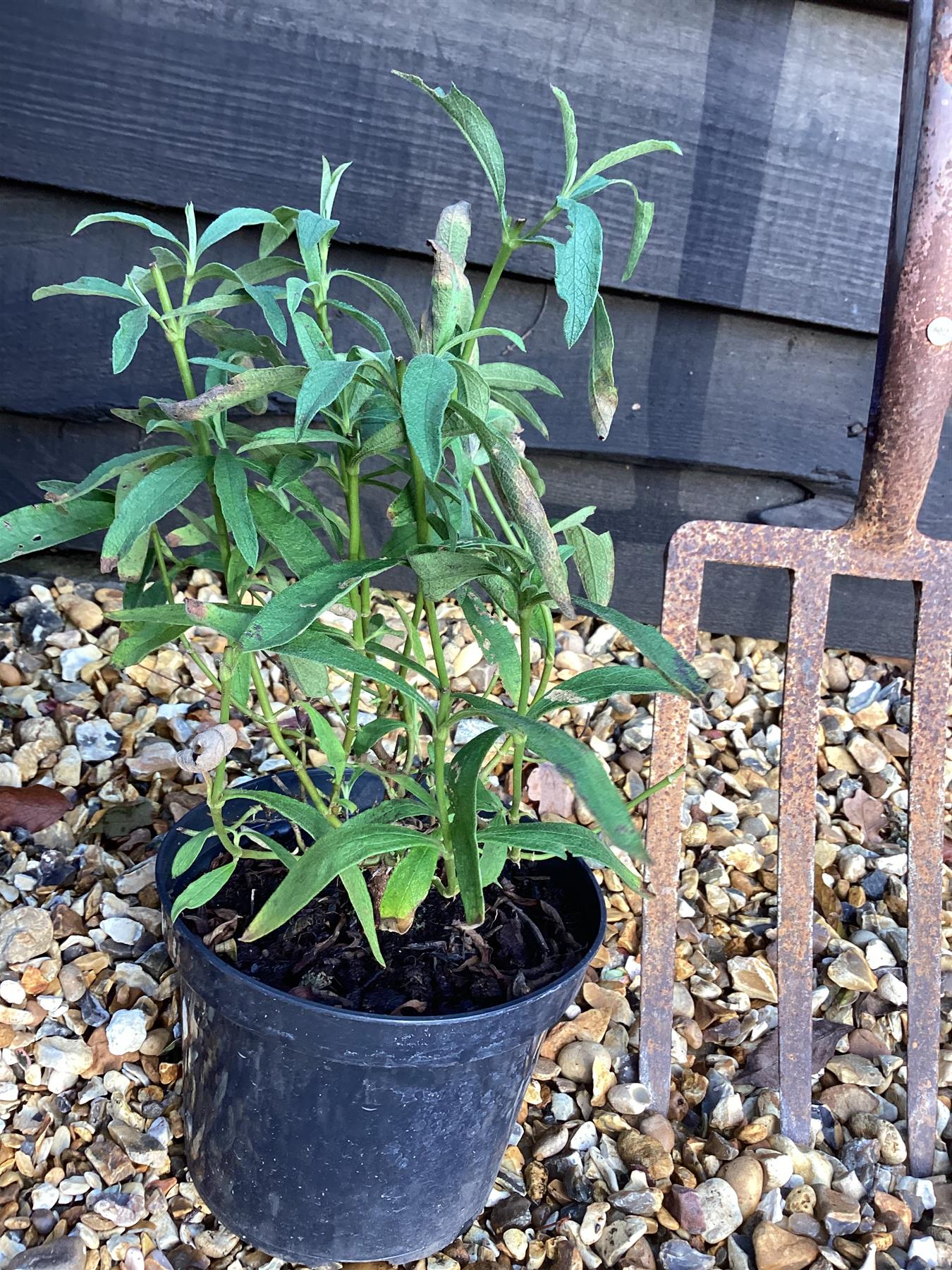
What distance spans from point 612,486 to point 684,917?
0.68 metres

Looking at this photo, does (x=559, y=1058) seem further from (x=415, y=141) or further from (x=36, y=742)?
(x=415, y=141)

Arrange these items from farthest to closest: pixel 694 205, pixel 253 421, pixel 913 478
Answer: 1. pixel 253 421
2. pixel 694 205
3. pixel 913 478

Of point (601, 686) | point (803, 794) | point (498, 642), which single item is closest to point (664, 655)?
point (601, 686)

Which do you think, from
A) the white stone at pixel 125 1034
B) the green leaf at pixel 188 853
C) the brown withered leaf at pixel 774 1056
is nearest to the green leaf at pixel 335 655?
the green leaf at pixel 188 853

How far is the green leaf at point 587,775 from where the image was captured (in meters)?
0.54

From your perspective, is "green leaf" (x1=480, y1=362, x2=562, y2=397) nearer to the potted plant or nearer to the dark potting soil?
the potted plant

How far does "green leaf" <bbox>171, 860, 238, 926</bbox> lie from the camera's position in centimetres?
83

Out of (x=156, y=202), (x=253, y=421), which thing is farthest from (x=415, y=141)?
(x=253, y=421)

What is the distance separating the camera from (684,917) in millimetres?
1354

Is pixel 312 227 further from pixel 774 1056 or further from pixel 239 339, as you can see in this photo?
pixel 774 1056

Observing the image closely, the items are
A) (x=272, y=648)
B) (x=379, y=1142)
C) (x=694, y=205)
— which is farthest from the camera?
(x=694, y=205)

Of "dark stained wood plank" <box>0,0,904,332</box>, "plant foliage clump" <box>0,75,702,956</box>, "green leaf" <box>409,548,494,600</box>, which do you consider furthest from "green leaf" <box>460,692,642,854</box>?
"dark stained wood plank" <box>0,0,904,332</box>

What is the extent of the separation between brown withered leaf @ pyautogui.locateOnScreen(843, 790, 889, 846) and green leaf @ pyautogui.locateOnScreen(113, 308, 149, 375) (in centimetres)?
124

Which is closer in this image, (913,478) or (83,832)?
(913,478)
